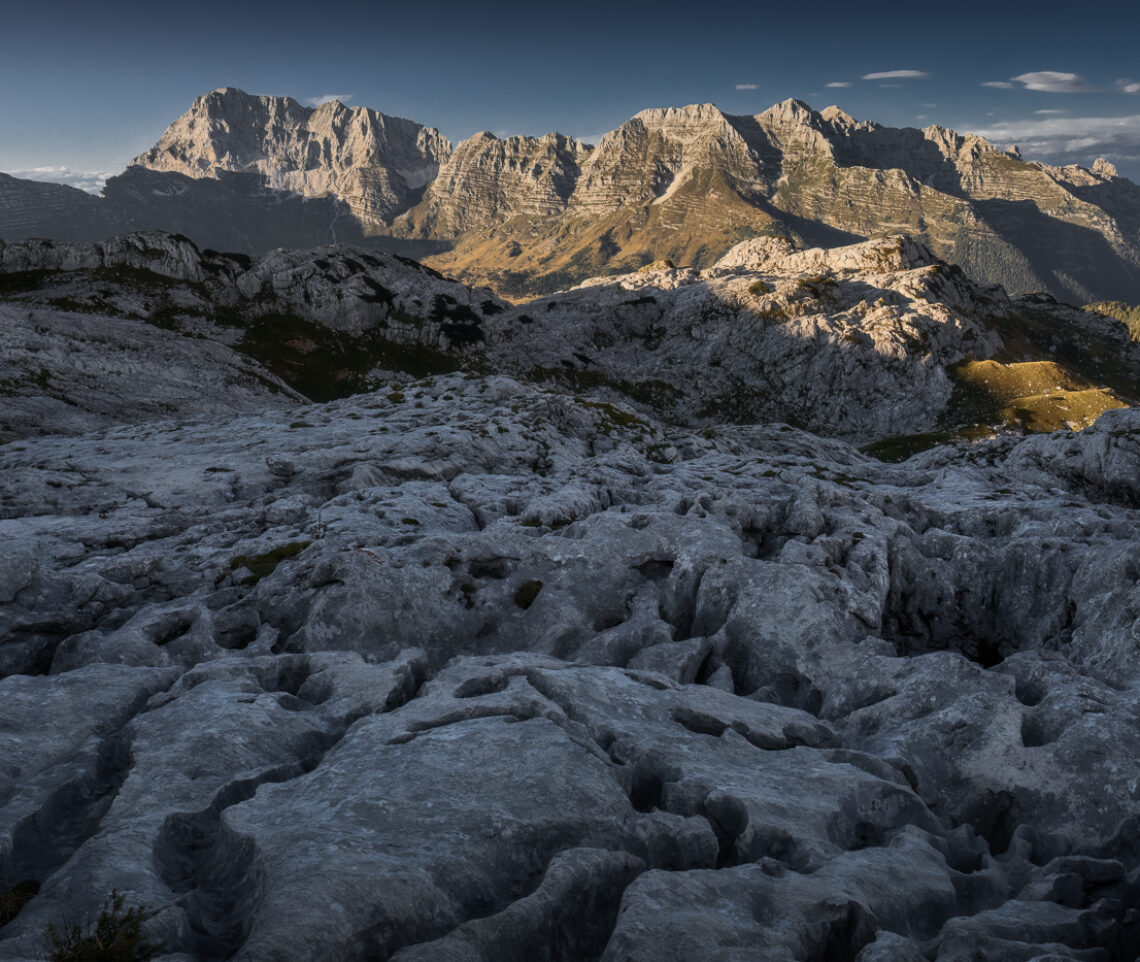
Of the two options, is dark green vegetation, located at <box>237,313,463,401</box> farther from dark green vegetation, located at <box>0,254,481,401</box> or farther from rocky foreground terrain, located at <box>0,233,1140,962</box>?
rocky foreground terrain, located at <box>0,233,1140,962</box>

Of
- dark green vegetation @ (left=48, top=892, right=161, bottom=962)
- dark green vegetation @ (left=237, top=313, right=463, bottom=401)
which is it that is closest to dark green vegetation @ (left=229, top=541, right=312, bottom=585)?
dark green vegetation @ (left=48, top=892, right=161, bottom=962)

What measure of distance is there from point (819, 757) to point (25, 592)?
1261 inches

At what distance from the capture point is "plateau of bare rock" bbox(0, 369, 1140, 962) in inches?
523

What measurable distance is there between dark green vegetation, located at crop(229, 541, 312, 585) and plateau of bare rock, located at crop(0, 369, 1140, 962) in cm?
19

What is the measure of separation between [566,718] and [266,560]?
20461mm

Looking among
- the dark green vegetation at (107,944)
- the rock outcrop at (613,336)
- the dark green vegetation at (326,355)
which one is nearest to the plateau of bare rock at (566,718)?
the dark green vegetation at (107,944)

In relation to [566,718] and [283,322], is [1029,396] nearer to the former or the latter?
[566,718]

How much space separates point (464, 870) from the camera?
45.7ft

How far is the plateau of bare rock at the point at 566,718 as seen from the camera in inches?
523

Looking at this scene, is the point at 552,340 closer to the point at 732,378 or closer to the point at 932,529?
the point at 732,378

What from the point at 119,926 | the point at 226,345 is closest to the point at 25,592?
the point at 119,926

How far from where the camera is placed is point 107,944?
10.5 meters

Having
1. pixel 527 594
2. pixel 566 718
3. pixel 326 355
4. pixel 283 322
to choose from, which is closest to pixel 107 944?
pixel 566 718

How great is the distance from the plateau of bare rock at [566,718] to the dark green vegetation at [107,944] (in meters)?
0.93
